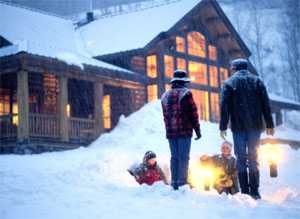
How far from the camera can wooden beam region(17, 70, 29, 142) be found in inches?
636

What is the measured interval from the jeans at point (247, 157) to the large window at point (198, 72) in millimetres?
20166

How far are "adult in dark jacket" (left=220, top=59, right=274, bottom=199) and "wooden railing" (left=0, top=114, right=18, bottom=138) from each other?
11289 mm

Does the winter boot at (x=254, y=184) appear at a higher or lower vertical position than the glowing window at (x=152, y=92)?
lower

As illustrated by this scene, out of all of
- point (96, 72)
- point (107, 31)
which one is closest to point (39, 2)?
point (107, 31)

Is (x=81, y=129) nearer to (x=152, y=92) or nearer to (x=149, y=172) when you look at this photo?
(x=152, y=92)

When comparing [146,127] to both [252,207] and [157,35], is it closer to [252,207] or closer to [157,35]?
[157,35]

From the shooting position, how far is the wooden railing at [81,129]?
18.7 metres

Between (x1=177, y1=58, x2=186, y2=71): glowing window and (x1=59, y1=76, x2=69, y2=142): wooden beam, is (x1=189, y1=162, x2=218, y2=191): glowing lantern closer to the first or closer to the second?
(x1=59, y1=76, x2=69, y2=142): wooden beam

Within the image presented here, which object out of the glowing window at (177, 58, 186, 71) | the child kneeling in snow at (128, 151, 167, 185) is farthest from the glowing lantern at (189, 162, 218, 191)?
the glowing window at (177, 58, 186, 71)

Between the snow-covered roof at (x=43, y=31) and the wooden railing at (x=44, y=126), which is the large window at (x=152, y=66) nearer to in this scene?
the snow-covered roof at (x=43, y=31)

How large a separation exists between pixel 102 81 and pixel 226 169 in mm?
12113

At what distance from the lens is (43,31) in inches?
Answer: 934

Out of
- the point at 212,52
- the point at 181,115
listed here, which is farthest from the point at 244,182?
the point at 212,52

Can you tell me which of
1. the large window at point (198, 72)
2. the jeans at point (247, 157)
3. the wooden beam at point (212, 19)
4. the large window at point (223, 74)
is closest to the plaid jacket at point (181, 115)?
the jeans at point (247, 157)
